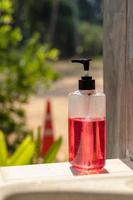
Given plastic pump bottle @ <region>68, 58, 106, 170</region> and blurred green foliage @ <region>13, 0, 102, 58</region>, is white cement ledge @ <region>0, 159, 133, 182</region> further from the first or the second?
blurred green foliage @ <region>13, 0, 102, 58</region>

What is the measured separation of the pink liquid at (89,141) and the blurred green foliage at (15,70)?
125 inches

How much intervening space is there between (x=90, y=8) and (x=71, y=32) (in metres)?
1.88

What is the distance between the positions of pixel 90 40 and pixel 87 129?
22.7 meters

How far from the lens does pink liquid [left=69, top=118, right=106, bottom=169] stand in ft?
4.08

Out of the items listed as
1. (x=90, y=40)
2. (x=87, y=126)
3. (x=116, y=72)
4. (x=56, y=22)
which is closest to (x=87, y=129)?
(x=87, y=126)

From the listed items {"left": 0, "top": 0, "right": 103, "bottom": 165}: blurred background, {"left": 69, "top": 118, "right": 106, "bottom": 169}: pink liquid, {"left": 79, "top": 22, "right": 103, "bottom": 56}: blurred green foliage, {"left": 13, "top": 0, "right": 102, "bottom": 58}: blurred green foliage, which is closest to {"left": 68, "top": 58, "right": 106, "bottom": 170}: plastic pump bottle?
{"left": 69, "top": 118, "right": 106, "bottom": 169}: pink liquid

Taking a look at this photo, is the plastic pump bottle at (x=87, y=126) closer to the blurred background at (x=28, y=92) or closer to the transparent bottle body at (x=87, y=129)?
the transparent bottle body at (x=87, y=129)

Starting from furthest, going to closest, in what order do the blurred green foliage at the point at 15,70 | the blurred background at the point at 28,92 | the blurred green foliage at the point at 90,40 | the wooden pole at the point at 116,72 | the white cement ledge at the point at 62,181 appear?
the blurred green foliage at the point at 90,40 < the blurred green foliage at the point at 15,70 < the blurred background at the point at 28,92 < the wooden pole at the point at 116,72 < the white cement ledge at the point at 62,181

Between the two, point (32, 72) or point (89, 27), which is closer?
point (32, 72)

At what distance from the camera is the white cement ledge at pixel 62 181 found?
3.80 feet

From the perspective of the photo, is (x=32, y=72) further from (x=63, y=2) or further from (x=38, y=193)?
(x=63, y=2)

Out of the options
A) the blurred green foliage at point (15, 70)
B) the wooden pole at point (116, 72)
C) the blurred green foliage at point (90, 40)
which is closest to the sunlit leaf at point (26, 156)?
the wooden pole at point (116, 72)

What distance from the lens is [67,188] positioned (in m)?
1.16

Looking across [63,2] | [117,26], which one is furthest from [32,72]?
[63,2]
